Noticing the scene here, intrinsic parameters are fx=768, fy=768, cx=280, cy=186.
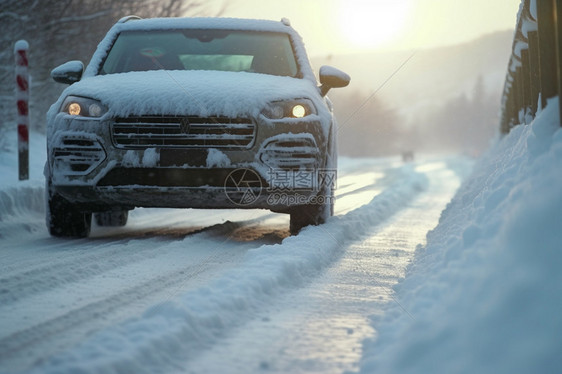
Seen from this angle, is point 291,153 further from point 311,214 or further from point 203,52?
point 203,52

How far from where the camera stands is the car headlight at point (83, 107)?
5.54m

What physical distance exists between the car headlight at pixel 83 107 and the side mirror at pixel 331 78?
2030mm

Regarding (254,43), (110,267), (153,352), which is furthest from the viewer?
(254,43)

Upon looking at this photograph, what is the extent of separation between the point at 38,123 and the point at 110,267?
10701mm

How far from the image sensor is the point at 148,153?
5.45m

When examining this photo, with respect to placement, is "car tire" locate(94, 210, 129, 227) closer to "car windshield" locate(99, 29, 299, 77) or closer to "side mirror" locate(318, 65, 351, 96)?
"car windshield" locate(99, 29, 299, 77)

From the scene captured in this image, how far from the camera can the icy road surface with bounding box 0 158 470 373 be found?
2598 mm

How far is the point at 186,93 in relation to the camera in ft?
18.3

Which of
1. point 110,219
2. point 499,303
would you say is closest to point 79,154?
point 110,219

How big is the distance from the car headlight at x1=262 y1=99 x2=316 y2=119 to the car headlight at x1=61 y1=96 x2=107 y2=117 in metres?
1.19

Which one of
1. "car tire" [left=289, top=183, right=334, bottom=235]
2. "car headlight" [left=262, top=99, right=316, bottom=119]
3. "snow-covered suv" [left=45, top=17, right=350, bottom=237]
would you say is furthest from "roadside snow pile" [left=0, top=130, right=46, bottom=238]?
"car headlight" [left=262, top=99, right=316, bottom=119]

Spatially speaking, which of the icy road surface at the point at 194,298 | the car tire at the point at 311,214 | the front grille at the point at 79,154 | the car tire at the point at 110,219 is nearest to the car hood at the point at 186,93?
the front grille at the point at 79,154

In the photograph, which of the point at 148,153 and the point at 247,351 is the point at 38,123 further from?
the point at 247,351

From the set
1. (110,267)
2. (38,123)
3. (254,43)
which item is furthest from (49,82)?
(110,267)
